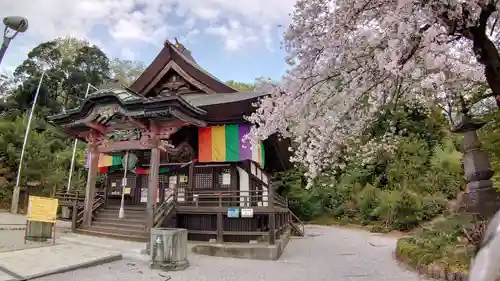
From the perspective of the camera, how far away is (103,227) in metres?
10.4

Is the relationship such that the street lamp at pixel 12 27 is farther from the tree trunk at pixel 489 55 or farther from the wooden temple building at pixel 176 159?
the tree trunk at pixel 489 55

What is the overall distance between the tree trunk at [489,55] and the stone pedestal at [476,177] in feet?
12.8

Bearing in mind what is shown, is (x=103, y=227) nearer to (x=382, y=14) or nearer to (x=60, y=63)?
(x=382, y=14)

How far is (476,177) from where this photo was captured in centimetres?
790

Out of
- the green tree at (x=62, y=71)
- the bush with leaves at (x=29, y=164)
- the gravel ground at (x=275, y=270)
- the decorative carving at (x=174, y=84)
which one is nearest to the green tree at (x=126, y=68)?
the green tree at (x=62, y=71)

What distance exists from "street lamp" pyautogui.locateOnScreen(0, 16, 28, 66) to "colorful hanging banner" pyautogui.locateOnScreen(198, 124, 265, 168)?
6.79 metres

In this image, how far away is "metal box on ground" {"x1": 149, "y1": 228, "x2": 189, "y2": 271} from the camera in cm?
675

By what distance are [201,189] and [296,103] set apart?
20.6 feet

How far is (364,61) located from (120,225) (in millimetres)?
8672

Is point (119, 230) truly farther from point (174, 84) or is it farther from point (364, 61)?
point (364, 61)

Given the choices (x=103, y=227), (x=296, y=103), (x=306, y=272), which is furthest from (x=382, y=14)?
(x=103, y=227)

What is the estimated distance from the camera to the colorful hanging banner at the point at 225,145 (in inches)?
420

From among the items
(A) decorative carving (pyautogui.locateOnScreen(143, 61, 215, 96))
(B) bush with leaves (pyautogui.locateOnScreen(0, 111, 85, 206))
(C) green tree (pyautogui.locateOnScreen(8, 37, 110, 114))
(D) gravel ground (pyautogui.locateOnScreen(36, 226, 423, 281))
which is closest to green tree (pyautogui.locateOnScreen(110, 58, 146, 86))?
(C) green tree (pyautogui.locateOnScreen(8, 37, 110, 114))

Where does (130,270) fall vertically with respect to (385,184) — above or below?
below
